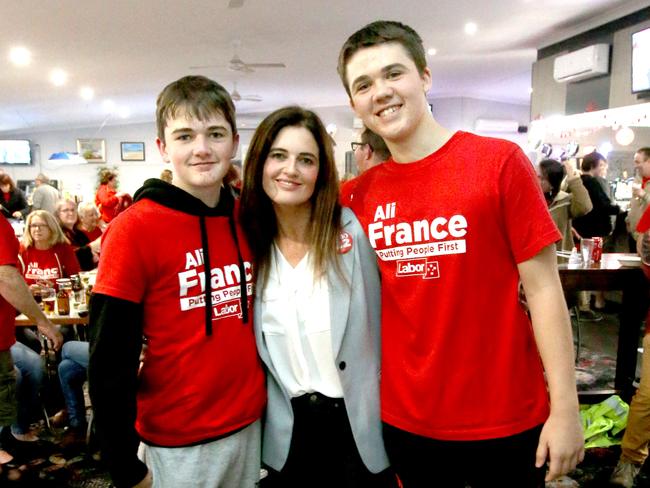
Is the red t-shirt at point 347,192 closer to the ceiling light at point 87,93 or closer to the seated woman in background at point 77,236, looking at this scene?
the seated woman in background at point 77,236

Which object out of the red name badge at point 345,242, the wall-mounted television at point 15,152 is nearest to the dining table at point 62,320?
the red name badge at point 345,242

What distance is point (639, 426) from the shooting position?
2.51 m

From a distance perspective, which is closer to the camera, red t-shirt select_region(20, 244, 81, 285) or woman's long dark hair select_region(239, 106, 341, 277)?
woman's long dark hair select_region(239, 106, 341, 277)

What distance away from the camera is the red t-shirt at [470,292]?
1236 millimetres

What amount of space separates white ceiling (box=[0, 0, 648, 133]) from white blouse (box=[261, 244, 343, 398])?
14.4 feet

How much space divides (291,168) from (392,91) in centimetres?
35

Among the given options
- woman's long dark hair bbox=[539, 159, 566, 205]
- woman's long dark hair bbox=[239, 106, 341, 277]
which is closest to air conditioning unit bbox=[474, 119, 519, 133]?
woman's long dark hair bbox=[539, 159, 566, 205]

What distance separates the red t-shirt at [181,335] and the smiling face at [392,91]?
1.74 feet

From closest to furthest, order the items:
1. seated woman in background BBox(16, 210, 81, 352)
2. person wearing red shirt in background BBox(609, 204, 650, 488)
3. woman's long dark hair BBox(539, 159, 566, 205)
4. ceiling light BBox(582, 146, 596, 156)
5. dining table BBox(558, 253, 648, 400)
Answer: person wearing red shirt in background BBox(609, 204, 650, 488) → dining table BBox(558, 253, 648, 400) → seated woman in background BBox(16, 210, 81, 352) → woman's long dark hair BBox(539, 159, 566, 205) → ceiling light BBox(582, 146, 596, 156)

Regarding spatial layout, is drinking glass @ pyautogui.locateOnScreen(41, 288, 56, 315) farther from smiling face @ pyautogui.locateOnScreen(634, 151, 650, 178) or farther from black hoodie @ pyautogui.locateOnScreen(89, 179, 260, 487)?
smiling face @ pyautogui.locateOnScreen(634, 151, 650, 178)

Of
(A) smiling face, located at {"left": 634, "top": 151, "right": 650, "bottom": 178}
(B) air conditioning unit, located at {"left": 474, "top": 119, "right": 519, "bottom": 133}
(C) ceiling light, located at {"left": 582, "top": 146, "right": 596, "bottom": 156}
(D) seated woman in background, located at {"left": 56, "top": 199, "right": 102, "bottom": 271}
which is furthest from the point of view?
(B) air conditioning unit, located at {"left": 474, "top": 119, "right": 519, "bottom": 133}

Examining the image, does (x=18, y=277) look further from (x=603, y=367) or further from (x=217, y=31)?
(x=217, y=31)

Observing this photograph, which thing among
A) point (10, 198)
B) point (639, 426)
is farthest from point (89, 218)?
point (639, 426)

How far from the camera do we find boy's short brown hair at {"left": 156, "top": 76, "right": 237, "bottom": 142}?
136 cm
